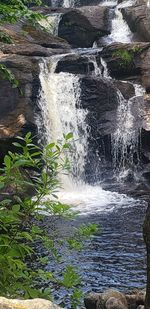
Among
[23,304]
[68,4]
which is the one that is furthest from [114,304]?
[68,4]

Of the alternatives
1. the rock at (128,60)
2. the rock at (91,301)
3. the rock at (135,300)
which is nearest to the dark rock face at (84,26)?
the rock at (128,60)

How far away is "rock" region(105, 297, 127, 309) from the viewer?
6.88m

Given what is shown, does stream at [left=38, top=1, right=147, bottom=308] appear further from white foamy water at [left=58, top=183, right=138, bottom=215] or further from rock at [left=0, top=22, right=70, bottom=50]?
rock at [left=0, top=22, right=70, bottom=50]

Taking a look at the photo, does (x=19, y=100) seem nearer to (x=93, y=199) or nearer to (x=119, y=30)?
(x=93, y=199)

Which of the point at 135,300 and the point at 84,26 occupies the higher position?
the point at 84,26

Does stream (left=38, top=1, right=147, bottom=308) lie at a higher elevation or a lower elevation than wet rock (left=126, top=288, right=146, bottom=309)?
higher

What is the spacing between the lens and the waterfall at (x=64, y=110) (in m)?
20.5

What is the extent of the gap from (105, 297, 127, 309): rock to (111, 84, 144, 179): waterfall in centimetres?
1263

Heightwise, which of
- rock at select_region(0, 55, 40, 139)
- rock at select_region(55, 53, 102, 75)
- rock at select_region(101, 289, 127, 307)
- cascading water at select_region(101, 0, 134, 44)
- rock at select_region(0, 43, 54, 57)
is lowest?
rock at select_region(101, 289, 127, 307)

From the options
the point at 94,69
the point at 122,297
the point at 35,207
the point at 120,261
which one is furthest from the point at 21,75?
the point at 35,207

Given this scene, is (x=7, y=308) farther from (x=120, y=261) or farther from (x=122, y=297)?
(x=120, y=261)

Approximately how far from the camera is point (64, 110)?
2120cm

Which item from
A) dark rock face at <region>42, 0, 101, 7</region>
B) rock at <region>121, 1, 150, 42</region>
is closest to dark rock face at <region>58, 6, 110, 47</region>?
rock at <region>121, 1, 150, 42</region>

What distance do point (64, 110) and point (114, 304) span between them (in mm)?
15070
